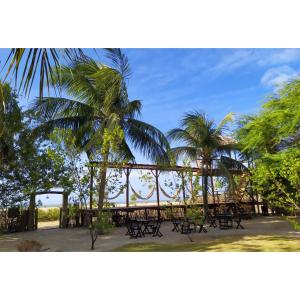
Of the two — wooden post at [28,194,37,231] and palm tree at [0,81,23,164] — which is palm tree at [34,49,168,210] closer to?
palm tree at [0,81,23,164]

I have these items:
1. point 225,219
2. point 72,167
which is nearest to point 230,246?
point 225,219

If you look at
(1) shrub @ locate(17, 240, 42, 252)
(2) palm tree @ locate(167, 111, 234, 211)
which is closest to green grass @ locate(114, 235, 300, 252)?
(1) shrub @ locate(17, 240, 42, 252)

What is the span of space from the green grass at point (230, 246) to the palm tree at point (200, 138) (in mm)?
5648

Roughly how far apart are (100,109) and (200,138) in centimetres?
511

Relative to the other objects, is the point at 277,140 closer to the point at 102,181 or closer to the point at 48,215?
the point at 102,181

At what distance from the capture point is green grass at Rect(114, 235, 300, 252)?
24.0ft

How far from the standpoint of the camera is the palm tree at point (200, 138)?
14461mm

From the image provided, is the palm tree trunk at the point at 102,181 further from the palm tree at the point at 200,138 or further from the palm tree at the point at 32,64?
the palm tree at the point at 200,138

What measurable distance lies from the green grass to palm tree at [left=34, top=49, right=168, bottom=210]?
407cm

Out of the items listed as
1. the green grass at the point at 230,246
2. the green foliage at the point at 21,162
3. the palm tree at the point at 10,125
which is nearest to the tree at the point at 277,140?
the green grass at the point at 230,246
